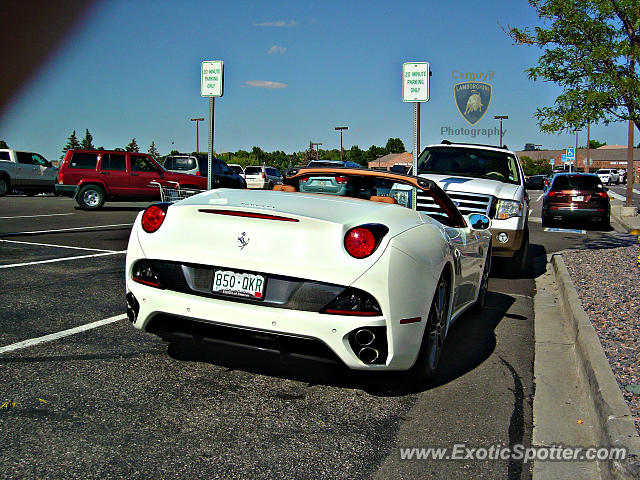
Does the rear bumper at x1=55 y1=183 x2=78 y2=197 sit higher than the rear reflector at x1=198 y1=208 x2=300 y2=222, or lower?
lower

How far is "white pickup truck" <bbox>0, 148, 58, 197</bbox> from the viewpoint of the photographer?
2687 cm

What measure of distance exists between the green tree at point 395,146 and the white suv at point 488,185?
546 ft

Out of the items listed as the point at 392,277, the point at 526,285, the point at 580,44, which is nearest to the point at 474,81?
the point at 580,44

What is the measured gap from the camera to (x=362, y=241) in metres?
3.70

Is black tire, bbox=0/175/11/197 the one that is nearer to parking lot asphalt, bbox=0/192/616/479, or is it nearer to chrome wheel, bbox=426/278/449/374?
parking lot asphalt, bbox=0/192/616/479

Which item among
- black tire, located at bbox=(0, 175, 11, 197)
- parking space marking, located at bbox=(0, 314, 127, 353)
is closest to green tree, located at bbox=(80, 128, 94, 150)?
black tire, located at bbox=(0, 175, 11, 197)

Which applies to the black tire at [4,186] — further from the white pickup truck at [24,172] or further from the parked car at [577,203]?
the parked car at [577,203]

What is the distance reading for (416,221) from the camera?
4.28 m

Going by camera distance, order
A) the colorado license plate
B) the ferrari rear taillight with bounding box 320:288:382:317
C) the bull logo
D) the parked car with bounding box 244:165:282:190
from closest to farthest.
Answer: the ferrari rear taillight with bounding box 320:288:382:317 → the colorado license plate → the bull logo → the parked car with bounding box 244:165:282:190

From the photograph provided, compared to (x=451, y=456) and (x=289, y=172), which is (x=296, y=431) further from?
(x=289, y=172)

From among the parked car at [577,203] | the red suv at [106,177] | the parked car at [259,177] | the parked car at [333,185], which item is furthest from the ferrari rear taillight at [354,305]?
the parked car at [259,177]

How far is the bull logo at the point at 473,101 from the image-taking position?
22703mm

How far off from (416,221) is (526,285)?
525 centimetres

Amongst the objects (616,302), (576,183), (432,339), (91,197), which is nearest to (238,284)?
(432,339)
